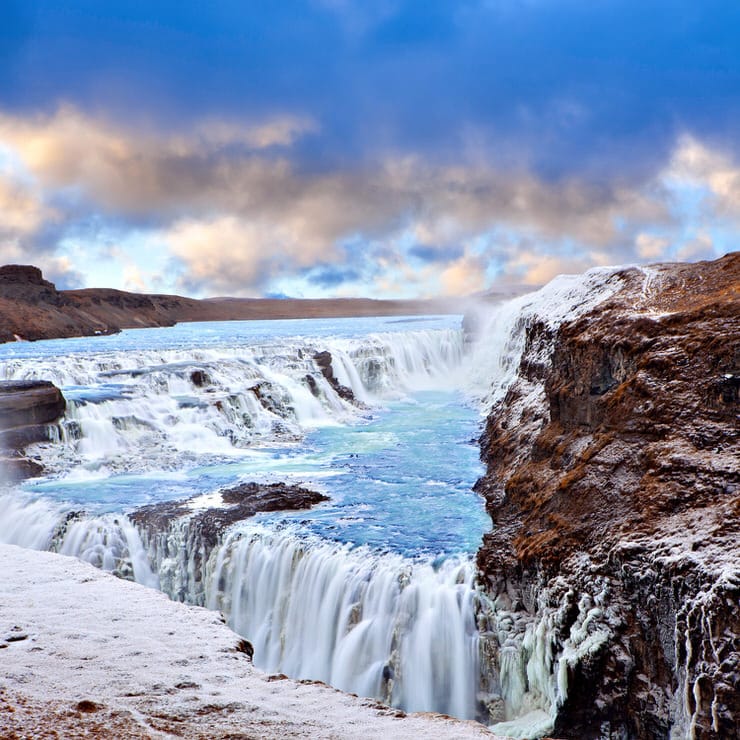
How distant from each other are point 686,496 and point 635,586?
117 cm

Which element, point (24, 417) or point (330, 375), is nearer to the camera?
point (24, 417)

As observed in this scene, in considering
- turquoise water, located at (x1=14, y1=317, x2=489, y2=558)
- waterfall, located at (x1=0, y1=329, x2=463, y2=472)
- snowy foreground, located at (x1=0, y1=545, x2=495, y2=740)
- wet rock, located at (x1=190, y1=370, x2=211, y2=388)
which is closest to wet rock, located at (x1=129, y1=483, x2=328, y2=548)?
turquoise water, located at (x1=14, y1=317, x2=489, y2=558)

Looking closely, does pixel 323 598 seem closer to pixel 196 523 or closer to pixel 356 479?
pixel 196 523

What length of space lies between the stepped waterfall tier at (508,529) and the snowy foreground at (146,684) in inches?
112

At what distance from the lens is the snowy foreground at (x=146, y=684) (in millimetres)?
3287

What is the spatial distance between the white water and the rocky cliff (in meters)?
0.32

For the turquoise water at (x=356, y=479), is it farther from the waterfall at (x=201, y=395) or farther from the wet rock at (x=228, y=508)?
the wet rock at (x=228, y=508)

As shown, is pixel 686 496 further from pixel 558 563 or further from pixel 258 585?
pixel 258 585

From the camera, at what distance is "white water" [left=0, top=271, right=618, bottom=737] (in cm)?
752

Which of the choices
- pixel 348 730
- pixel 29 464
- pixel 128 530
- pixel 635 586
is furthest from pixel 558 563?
pixel 29 464

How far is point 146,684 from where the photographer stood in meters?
3.73

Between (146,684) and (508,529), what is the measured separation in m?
6.14

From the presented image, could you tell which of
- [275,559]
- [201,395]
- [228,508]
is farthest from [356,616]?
[201,395]

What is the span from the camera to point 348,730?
3.45 metres
